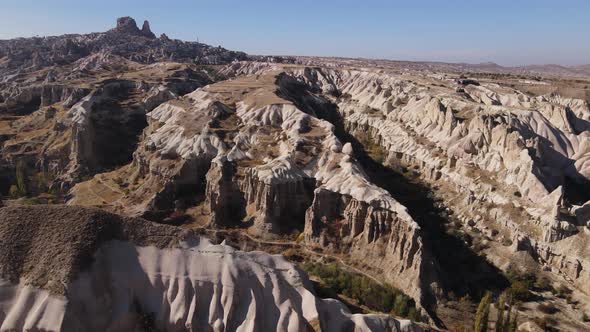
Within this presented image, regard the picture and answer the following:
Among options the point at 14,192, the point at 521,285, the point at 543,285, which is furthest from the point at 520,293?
the point at 14,192

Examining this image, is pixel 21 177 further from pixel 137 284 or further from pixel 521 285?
pixel 521 285

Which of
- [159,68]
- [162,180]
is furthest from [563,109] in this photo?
[159,68]

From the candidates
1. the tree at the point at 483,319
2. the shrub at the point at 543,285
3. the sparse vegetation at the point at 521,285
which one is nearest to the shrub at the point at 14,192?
the tree at the point at 483,319

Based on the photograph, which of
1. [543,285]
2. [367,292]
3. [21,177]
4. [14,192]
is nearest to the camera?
[367,292]

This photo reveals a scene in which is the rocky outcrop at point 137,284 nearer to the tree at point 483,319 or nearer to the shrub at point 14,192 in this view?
the tree at point 483,319

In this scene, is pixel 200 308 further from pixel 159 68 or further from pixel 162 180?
pixel 159 68

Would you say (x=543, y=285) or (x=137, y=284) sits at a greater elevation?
(x=137, y=284)

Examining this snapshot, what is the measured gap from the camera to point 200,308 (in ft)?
74.8

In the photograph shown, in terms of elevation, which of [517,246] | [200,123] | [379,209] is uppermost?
[200,123]

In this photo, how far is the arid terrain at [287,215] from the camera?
22.7 meters

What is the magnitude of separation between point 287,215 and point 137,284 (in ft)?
70.0

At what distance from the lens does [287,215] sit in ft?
141

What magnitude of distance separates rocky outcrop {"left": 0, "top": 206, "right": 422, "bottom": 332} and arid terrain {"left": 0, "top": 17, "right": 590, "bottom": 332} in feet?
0.25

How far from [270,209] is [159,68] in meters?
82.0
